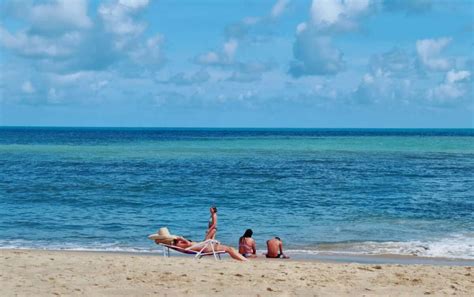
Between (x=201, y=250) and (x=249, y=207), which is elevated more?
(x=201, y=250)

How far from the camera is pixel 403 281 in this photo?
38.4 feet

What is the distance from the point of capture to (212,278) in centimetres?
1155

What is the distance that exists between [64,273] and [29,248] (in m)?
5.95

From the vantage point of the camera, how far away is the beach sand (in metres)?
10.6

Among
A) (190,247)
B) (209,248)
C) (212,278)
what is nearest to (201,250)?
(209,248)

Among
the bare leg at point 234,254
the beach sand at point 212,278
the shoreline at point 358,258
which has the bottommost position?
the shoreline at point 358,258

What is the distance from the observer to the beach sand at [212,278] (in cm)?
1063

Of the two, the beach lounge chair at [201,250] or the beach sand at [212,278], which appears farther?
the beach lounge chair at [201,250]

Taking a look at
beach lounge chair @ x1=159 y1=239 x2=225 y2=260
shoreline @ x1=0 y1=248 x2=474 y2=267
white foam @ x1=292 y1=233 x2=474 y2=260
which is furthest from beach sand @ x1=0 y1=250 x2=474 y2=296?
white foam @ x1=292 y1=233 x2=474 y2=260

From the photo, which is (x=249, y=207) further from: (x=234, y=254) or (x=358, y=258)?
(x=234, y=254)

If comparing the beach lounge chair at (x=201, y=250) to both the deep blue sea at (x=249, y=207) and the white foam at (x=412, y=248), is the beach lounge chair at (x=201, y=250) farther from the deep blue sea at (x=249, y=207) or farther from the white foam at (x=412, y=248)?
the white foam at (x=412, y=248)

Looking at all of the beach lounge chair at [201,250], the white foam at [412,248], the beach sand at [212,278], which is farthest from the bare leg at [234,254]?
the white foam at [412,248]

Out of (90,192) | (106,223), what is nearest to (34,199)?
(90,192)

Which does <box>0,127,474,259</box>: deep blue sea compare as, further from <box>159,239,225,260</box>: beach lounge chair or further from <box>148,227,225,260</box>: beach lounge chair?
<box>159,239,225,260</box>: beach lounge chair
